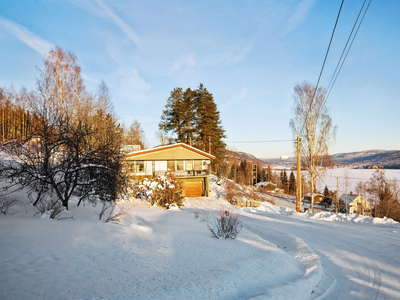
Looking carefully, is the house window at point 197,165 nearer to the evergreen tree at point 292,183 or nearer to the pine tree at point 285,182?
the evergreen tree at point 292,183

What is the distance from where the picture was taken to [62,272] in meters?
3.80

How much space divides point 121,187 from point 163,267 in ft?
15.8

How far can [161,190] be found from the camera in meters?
17.5

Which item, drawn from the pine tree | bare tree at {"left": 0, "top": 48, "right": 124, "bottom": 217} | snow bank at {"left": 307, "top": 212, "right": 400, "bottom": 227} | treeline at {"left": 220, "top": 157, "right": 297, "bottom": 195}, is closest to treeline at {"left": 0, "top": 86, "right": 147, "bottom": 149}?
bare tree at {"left": 0, "top": 48, "right": 124, "bottom": 217}

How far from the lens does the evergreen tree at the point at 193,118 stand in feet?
130

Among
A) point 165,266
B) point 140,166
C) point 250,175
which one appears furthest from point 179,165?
point 250,175

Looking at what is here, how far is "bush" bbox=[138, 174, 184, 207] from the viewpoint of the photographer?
17359 mm

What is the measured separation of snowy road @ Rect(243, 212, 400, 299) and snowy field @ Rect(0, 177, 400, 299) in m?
0.02

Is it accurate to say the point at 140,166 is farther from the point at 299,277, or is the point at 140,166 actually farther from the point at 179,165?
the point at 299,277

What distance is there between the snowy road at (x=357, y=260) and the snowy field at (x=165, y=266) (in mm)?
25

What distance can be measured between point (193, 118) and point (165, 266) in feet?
119

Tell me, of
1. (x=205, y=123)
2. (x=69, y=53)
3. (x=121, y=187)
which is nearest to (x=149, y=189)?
(x=121, y=187)

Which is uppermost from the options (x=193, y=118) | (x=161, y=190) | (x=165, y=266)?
(x=193, y=118)

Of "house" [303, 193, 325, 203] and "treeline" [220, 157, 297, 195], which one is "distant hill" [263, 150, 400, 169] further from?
"house" [303, 193, 325, 203]
